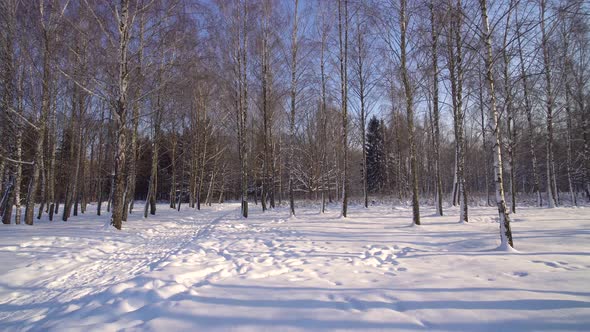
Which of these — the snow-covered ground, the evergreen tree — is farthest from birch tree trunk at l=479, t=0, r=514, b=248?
the evergreen tree

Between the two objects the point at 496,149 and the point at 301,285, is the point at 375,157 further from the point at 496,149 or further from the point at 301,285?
the point at 301,285

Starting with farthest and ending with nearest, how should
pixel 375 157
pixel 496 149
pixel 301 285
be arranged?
pixel 375 157, pixel 496 149, pixel 301 285

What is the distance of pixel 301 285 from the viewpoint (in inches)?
142

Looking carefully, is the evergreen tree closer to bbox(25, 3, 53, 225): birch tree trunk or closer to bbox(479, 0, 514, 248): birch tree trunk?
bbox(479, 0, 514, 248): birch tree trunk

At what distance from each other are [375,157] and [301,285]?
111ft

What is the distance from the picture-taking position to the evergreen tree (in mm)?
35125

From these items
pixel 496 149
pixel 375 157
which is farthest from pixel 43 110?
pixel 375 157

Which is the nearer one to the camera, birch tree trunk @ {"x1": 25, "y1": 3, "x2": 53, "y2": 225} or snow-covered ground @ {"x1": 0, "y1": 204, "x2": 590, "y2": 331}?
snow-covered ground @ {"x1": 0, "y1": 204, "x2": 590, "y2": 331}

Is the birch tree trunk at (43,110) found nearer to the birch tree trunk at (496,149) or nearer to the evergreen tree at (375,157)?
the birch tree trunk at (496,149)

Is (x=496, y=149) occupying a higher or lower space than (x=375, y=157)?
lower

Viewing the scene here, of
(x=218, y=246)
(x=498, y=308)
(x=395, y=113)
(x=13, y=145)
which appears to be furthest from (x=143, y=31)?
(x=395, y=113)

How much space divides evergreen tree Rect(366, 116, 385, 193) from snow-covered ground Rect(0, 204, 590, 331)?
28907mm

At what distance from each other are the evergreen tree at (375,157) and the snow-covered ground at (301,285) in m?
28.9

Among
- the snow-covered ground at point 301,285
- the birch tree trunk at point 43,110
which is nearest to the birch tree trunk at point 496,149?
the snow-covered ground at point 301,285
